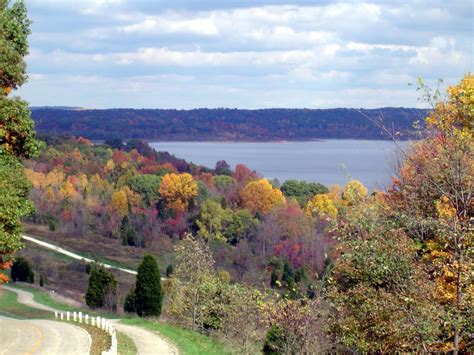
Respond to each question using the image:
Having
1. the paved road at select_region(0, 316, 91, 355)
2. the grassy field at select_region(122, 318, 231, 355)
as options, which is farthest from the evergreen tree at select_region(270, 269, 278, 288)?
the paved road at select_region(0, 316, 91, 355)

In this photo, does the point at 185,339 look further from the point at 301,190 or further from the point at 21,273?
the point at 301,190

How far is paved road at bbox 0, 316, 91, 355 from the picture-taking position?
2027cm

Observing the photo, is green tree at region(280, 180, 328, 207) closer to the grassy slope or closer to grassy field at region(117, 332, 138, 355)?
the grassy slope

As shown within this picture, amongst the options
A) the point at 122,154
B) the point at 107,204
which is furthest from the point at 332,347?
Answer: the point at 122,154

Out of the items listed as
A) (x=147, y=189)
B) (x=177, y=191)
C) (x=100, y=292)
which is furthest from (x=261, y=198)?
(x=100, y=292)

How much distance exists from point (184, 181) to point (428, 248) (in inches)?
3716

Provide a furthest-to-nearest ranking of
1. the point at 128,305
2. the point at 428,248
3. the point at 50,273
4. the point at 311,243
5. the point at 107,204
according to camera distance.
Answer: the point at 107,204, the point at 311,243, the point at 50,273, the point at 128,305, the point at 428,248

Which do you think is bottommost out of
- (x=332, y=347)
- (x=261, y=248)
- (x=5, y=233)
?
(x=261, y=248)

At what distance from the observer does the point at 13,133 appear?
18.7 meters

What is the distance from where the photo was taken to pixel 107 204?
347ft

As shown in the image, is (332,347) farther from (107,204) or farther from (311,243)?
(107,204)

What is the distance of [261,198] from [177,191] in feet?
39.3

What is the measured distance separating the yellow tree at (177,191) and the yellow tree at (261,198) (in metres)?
7.82

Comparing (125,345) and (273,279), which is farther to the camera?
(273,279)
